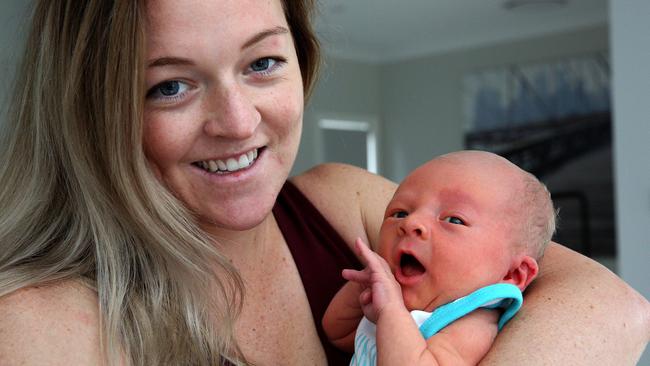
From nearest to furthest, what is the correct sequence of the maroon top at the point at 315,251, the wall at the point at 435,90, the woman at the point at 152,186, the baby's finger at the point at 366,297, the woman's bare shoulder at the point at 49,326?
the woman's bare shoulder at the point at 49,326
the woman at the point at 152,186
the baby's finger at the point at 366,297
the maroon top at the point at 315,251
the wall at the point at 435,90

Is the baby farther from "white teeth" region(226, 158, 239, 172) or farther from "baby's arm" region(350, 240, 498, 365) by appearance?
"white teeth" region(226, 158, 239, 172)

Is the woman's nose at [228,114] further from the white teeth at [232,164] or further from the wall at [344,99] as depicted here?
the wall at [344,99]

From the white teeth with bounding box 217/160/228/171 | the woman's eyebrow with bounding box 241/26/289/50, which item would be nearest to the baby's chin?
the white teeth with bounding box 217/160/228/171

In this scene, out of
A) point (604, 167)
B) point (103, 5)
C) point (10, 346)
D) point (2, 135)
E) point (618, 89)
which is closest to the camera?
point (10, 346)

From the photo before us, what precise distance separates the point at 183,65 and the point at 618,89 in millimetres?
3366

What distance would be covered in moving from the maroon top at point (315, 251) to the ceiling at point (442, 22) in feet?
18.5

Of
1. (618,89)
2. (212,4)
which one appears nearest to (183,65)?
(212,4)

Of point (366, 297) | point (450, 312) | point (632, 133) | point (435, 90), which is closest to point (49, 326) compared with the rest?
point (366, 297)

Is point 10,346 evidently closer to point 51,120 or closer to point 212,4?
point 51,120

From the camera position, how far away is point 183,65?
3.47 ft

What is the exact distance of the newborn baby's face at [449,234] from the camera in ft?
3.77

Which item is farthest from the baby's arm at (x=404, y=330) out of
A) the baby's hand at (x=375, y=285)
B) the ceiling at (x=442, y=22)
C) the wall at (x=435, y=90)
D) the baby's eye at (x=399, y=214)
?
the wall at (x=435, y=90)

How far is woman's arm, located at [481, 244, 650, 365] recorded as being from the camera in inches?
42.1

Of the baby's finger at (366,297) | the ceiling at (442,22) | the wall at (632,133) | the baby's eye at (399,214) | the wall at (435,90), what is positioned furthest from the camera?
the wall at (435,90)
